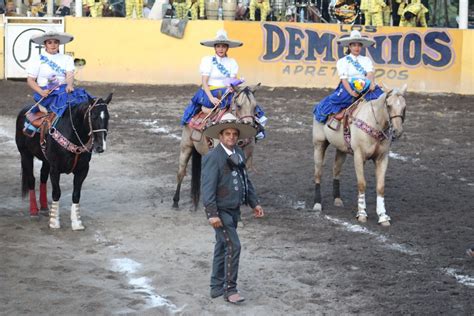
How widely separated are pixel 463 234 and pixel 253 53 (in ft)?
46.7

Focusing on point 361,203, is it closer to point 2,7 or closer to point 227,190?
point 227,190

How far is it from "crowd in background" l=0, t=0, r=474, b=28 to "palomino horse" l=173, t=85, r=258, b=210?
12.8 meters

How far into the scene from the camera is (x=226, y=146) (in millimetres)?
9562

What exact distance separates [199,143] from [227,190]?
4.38 metres

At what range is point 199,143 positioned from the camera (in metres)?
13.9

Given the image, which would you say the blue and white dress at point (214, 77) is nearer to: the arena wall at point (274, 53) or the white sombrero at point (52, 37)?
the white sombrero at point (52, 37)

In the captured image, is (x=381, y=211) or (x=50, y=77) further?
(x=50, y=77)

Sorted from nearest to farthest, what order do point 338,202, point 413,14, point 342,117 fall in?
point 342,117, point 338,202, point 413,14

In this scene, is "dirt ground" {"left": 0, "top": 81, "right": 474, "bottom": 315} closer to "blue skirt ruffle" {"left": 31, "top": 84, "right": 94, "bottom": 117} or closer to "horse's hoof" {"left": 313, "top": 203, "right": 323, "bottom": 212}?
"horse's hoof" {"left": 313, "top": 203, "right": 323, "bottom": 212}

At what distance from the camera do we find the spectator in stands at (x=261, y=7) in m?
27.0

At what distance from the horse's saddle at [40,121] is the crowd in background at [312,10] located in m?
14.3

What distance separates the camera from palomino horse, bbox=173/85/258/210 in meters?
12.9

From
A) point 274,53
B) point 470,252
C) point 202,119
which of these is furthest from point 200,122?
point 274,53

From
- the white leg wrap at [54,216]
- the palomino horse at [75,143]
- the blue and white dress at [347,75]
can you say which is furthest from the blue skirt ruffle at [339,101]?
the white leg wrap at [54,216]
